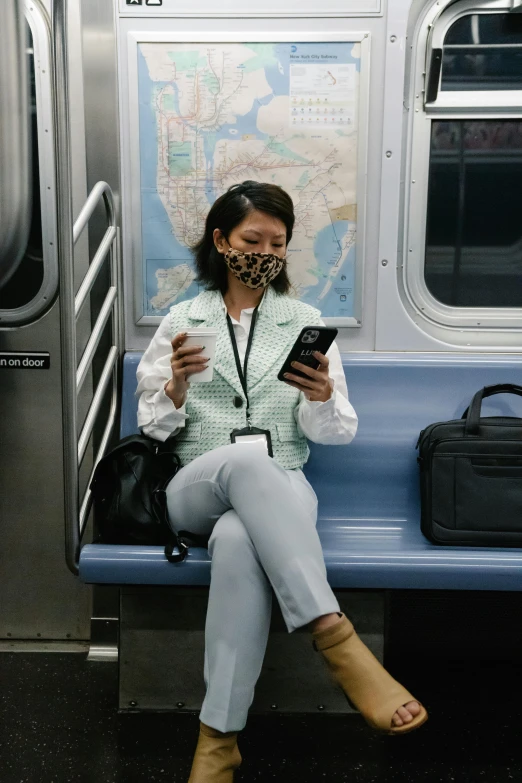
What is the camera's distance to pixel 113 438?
10.3 ft

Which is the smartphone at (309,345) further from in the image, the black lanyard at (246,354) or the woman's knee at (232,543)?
the woman's knee at (232,543)

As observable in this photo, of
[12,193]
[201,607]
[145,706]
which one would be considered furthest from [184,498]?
[12,193]

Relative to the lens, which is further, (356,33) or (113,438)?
(113,438)

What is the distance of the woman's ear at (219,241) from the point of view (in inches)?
104

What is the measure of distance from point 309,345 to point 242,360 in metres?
0.48

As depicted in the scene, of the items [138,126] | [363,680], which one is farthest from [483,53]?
[363,680]

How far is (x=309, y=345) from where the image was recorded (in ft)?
7.28

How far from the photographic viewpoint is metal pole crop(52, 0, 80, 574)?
86.4 inches

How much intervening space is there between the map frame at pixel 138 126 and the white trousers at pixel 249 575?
1.13 metres

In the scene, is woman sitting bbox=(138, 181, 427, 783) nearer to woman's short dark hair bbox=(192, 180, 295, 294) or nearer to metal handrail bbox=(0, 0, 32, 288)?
woman's short dark hair bbox=(192, 180, 295, 294)

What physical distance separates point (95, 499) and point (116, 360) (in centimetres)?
80

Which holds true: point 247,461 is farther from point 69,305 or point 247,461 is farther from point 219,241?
point 219,241

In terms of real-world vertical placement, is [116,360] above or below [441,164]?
below

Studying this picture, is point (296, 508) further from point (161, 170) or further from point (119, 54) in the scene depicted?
point (119, 54)
